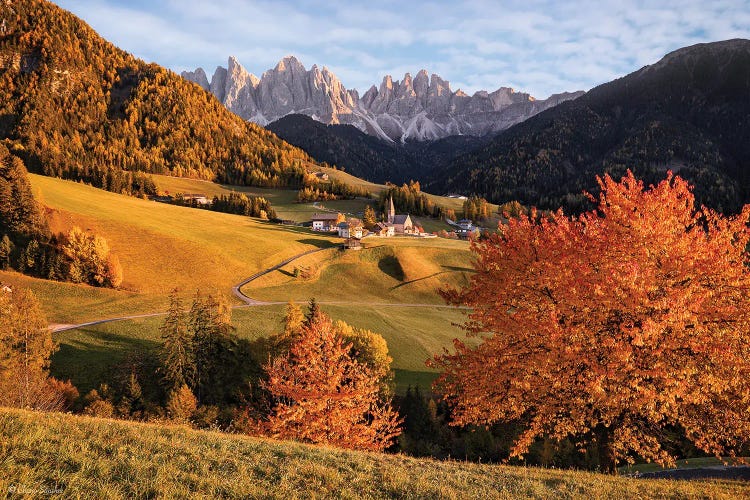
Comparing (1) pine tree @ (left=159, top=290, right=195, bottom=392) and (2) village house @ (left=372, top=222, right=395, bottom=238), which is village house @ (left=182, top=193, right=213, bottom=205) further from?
(1) pine tree @ (left=159, top=290, right=195, bottom=392)

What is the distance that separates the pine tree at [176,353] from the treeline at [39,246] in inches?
1344

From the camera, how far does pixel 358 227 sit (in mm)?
126312

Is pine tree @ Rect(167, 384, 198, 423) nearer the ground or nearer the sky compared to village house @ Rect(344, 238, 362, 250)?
nearer the ground

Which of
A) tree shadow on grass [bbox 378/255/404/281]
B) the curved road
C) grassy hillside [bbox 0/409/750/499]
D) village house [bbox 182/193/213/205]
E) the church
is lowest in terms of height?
the curved road

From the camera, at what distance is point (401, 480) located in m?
11.9

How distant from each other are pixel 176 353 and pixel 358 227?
87881mm

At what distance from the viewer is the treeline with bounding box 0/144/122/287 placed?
64.7 metres

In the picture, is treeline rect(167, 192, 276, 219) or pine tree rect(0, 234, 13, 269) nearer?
pine tree rect(0, 234, 13, 269)

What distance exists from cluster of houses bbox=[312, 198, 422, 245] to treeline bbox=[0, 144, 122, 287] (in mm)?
66591

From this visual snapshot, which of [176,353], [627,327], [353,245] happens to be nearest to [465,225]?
[353,245]

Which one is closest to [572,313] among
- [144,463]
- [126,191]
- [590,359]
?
[590,359]

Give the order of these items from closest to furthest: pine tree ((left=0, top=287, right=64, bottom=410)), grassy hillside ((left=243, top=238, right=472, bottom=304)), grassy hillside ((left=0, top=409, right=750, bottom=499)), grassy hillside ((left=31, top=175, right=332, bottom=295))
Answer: grassy hillside ((left=0, top=409, right=750, bottom=499)) < pine tree ((left=0, top=287, right=64, bottom=410)) < grassy hillside ((left=31, top=175, right=332, bottom=295)) < grassy hillside ((left=243, top=238, right=472, bottom=304))

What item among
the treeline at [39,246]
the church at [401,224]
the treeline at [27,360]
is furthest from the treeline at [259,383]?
the church at [401,224]

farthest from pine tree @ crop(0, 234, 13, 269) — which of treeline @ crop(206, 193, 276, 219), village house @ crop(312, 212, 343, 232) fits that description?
treeline @ crop(206, 193, 276, 219)
